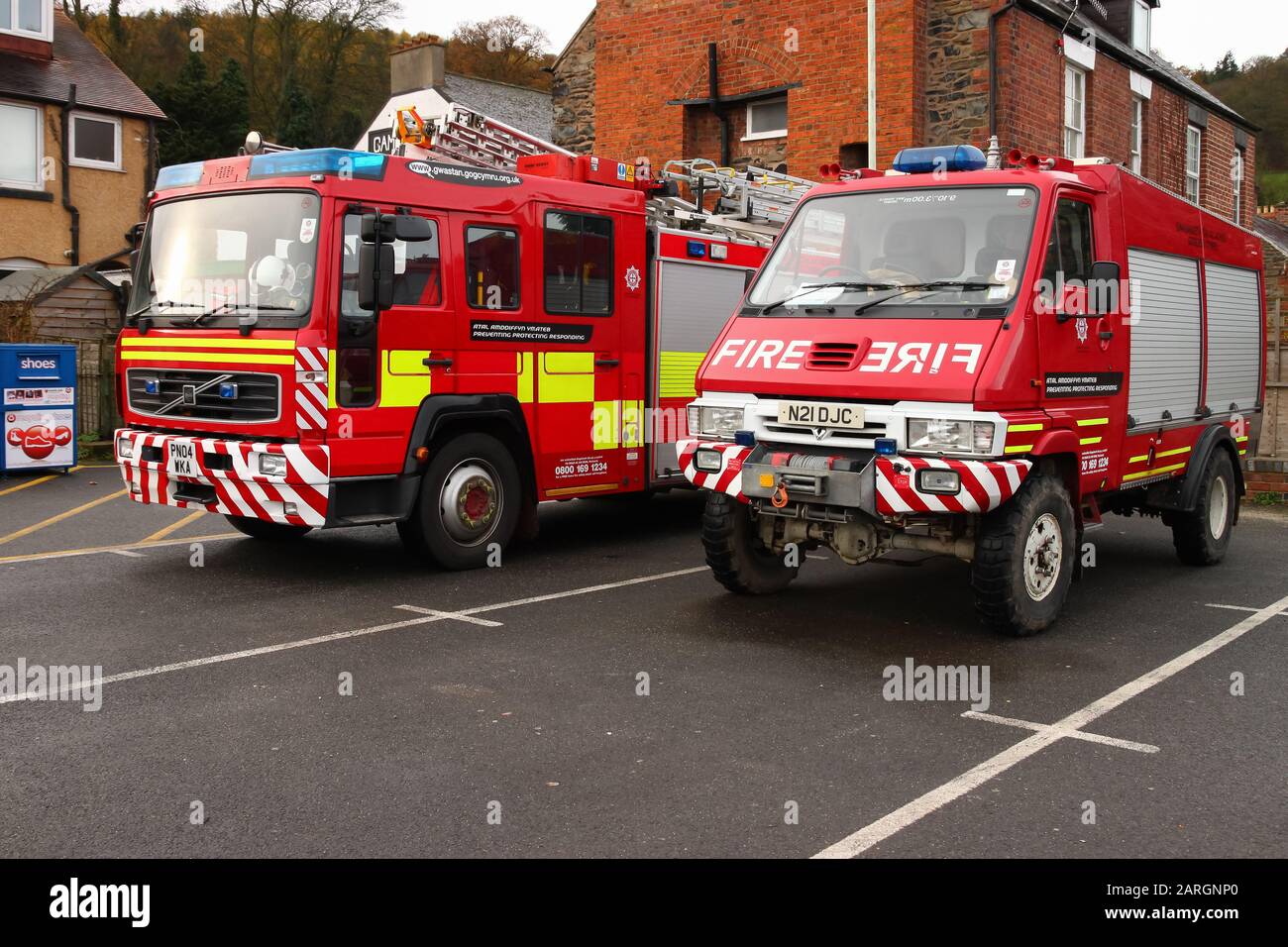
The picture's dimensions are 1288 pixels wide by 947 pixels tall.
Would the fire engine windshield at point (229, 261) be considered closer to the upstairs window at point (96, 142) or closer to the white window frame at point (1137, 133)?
the white window frame at point (1137, 133)

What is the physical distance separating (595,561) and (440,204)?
119 inches

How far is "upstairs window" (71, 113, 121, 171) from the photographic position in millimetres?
28703

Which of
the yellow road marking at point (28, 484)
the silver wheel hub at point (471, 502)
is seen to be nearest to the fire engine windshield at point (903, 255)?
the silver wheel hub at point (471, 502)

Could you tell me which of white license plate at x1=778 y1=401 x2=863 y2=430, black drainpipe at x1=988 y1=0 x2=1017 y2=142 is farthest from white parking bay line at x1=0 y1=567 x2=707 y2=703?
black drainpipe at x1=988 y1=0 x2=1017 y2=142

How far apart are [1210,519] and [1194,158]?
20.1m

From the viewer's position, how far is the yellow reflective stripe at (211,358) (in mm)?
8312

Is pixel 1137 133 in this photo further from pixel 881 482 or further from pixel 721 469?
pixel 881 482

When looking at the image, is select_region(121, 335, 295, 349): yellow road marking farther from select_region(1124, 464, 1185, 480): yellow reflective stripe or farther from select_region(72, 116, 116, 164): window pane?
select_region(72, 116, 116, 164): window pane

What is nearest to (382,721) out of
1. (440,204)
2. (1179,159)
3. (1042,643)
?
(1042,643)

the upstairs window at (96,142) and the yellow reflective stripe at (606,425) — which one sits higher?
the upstairs window at (96,142)

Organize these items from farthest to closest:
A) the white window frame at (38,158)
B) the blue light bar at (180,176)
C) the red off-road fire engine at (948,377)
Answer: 1. the white window frame at (38,158)
2. the blue light bar at (180,176)
3. the red off-road fire engine at (948,377)

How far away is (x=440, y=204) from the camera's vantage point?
9062 millimetres

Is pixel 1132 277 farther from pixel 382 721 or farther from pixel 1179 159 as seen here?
pixel 1179 159

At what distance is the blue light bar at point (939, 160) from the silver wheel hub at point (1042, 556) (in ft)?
7.62
